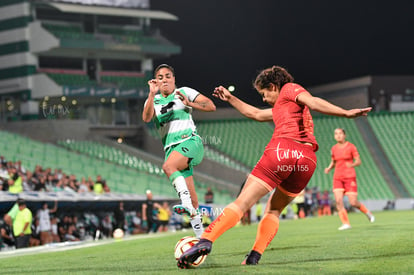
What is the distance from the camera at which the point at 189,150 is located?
446 inches

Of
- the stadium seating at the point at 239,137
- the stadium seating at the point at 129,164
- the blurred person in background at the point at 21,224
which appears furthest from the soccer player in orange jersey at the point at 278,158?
the stadium seating at the point at 239,137

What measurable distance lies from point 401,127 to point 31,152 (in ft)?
93.2

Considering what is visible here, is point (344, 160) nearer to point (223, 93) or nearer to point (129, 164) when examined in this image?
point (223, 93)

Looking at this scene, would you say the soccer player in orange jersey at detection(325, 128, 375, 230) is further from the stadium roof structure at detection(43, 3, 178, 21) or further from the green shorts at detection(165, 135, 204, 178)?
the stadium roof structure at detection(43, 3, 178, 21)

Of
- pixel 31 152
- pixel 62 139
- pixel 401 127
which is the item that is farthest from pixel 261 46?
pixel 31 152

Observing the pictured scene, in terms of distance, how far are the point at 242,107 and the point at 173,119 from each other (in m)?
2.37

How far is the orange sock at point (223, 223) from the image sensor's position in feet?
28.1

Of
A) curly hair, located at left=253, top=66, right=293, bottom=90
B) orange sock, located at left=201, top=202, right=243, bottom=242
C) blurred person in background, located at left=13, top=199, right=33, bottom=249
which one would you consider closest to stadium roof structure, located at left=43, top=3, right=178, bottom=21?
blurred person in background, located at left=13, top=199, right=33, bottom=249

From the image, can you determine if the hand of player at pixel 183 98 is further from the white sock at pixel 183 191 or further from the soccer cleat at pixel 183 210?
the white sock at pixel 183 191

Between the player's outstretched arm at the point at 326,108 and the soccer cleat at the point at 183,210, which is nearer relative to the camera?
the player's outstretched arm at the point at 326,108

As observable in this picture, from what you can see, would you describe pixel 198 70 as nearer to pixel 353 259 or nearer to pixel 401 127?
pixel 401 127

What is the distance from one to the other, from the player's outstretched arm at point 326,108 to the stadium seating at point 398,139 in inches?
1703

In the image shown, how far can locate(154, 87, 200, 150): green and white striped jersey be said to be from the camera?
11391 mm

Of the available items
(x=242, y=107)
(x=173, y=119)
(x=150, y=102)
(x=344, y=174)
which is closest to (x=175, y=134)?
(x=173, y=119)
